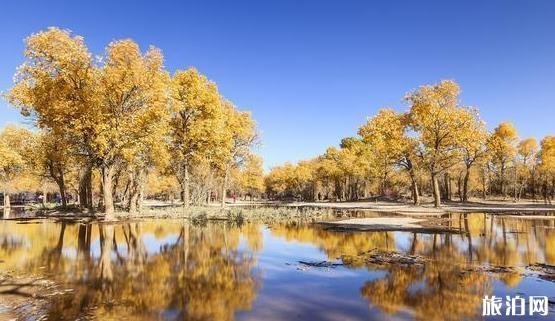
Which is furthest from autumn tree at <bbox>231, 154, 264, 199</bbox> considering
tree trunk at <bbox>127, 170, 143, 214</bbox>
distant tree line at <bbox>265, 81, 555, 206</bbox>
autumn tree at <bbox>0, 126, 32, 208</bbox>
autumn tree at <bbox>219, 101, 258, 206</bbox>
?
tree trunk at <bbox>127, 170, 143, 214</bbox>

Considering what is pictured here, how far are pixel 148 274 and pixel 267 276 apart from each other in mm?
3752

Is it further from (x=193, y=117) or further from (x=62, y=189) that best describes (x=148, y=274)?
(x=62, y=189)

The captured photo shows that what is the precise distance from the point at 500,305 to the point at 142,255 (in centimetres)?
1301

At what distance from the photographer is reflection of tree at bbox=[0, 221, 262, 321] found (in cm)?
970

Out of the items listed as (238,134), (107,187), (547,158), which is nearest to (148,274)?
(107,187)

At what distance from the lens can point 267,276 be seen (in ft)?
44.9

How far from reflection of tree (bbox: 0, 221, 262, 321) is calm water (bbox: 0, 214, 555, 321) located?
34mm

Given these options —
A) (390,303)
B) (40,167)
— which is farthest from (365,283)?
(40,167)

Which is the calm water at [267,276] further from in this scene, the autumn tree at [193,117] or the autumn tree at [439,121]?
the autumn tree at [439,121]

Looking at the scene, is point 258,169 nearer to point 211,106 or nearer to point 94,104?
point 211,106

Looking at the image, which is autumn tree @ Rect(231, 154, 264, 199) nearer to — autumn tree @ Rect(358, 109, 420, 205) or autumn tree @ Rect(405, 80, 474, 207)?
autumn tree @ Rect(358, 109, 420, 205)

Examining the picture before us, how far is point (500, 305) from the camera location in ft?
33.1

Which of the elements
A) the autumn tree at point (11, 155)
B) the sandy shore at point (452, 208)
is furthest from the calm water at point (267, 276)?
the autumn tree at point (11, 155)

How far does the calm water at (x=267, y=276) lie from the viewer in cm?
968
